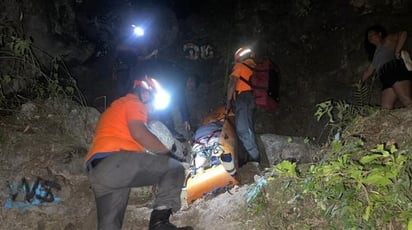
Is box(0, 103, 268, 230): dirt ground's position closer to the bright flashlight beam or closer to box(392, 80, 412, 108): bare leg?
box(392, 80, 412, 108): bare leg

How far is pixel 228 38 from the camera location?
11.0m

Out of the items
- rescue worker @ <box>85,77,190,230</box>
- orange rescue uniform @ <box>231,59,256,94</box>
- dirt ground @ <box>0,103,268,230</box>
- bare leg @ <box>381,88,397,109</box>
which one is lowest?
dirt ground @ <box>0,103,268,230</box>

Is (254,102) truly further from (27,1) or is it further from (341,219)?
(27,1)

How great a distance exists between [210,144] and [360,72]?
461 cm

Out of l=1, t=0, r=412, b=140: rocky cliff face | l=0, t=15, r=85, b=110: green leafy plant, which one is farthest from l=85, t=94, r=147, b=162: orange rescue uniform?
l=1, t=0, r=412, b=140: rocky cliff face

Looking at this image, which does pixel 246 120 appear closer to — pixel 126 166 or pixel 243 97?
pixel 243 97

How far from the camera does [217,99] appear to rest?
34.2 feet

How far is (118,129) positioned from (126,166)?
1.22 feet

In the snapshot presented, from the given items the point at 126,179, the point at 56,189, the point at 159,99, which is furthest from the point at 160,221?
the point at 56,189

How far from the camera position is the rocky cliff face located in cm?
911

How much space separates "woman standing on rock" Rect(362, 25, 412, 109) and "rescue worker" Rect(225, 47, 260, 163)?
6.18ft

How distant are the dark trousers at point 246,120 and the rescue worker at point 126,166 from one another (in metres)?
3.07

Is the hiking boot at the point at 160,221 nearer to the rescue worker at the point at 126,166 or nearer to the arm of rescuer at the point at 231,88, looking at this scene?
the rescue worker at the point at 126,166

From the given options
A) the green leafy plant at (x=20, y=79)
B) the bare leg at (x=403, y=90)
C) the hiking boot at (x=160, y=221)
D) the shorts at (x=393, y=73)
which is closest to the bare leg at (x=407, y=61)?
the shorts at (x=393, y=73)
